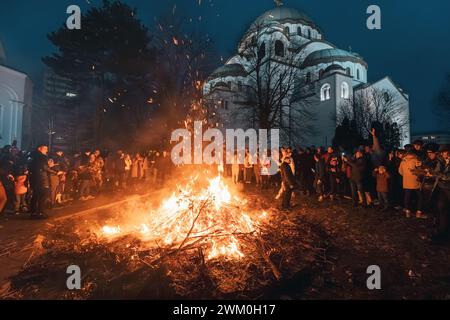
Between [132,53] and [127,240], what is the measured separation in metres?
20.4

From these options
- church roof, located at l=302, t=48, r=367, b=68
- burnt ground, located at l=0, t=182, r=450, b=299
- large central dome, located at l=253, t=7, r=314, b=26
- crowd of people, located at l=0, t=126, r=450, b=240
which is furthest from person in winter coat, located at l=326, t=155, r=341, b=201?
large central dome, located at l=253, t=7, r=314, b=26

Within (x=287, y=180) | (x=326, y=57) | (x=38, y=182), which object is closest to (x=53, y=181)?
(x=38, y=182)

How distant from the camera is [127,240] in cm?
607

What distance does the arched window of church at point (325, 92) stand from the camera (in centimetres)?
3847

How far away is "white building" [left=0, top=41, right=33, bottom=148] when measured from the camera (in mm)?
24734

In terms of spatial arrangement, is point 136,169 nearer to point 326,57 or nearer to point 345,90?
point 345,90

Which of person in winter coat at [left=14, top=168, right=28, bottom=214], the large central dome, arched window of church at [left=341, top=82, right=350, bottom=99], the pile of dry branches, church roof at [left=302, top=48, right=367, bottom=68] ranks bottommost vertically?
the pile of dry branches

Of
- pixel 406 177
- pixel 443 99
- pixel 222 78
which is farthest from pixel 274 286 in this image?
pixel 222 78

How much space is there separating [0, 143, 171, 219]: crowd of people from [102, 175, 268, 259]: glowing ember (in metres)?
2.96

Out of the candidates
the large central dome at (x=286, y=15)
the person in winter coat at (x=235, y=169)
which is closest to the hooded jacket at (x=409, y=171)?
the person in winter coat at (x=235, y=169)

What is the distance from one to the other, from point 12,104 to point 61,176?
21.9 metres

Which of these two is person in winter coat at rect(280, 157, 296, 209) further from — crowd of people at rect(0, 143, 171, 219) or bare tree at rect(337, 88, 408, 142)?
bare tree at rect(337, 88, 408, 142)

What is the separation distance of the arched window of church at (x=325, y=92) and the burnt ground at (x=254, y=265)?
1373 inches
